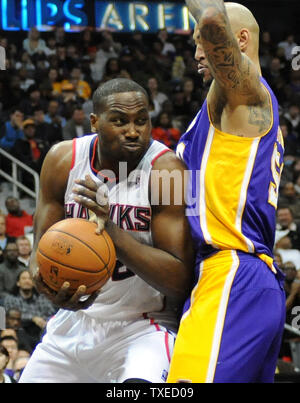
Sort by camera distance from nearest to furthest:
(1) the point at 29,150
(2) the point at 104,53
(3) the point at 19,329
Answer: (3) the point at 19,329 < (1) the point at 29,150 < (2) the point at 104,53

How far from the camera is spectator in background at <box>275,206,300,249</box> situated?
28.6 ft

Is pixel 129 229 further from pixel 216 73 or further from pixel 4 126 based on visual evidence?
pixel 4 126

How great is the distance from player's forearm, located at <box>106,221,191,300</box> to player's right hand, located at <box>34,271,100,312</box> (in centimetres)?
22

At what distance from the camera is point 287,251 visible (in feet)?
27.7

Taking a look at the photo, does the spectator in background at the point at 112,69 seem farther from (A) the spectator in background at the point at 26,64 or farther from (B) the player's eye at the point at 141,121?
(B) the player's eye at the point at 141,121

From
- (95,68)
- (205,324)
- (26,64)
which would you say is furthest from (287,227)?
(205,324)

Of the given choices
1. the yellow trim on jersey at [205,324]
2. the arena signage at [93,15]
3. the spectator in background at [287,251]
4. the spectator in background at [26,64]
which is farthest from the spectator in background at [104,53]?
the yellow trim on jersey at [205,324]

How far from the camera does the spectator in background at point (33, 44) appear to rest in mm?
11891

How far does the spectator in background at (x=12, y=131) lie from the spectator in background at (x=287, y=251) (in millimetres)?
3965

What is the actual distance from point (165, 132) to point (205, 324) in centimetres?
767

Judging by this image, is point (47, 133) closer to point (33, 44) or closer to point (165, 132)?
point (165, 132)

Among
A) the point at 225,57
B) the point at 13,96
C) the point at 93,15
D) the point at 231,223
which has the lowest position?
the point at 231,223

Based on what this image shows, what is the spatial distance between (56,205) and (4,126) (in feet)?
22.4
